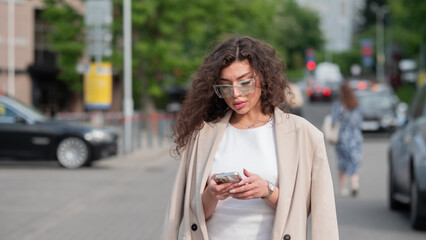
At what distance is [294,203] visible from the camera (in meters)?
3.49

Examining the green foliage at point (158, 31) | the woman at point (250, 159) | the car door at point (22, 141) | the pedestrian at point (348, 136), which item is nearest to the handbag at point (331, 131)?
the pedestrian at point (348, 136)

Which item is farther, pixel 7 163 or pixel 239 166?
pixel 7 163

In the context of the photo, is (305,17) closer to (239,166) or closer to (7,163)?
(7,163)

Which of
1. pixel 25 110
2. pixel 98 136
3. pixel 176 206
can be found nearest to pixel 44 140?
pixel 25 110

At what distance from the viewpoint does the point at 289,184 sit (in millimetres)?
3500

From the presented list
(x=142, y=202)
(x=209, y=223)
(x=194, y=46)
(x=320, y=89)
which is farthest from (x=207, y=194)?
(x=320, y=89)

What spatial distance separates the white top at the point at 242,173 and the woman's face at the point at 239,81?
0.11 metres

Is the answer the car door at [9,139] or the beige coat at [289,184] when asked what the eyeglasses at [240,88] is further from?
the car door at [9,139]

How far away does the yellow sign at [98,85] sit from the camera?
23453mm

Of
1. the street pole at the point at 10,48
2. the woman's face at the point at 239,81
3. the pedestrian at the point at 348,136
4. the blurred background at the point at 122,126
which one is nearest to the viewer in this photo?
the woman's face at the point at 239,81

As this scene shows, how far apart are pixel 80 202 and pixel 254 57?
901cm

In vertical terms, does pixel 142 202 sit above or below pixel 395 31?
below

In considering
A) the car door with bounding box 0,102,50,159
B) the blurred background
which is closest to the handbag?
the blurred background

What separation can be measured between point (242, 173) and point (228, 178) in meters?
0.23
